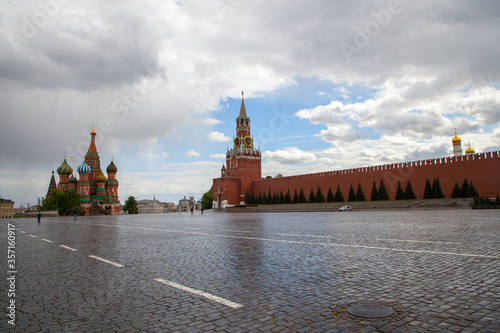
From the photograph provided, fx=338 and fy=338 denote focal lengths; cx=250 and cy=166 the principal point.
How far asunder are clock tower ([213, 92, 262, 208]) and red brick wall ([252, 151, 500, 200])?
19.5 meters

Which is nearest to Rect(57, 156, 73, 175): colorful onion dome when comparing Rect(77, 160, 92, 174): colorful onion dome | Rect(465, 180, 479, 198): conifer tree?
Rect(77, 160, 92, 174): colorful onion dome

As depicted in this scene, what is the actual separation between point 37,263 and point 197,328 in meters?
4.39

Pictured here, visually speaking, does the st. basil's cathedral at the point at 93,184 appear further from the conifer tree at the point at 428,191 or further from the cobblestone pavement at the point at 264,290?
the cobblestone pavement at the point at 264,290

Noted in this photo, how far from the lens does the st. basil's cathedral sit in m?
58.6

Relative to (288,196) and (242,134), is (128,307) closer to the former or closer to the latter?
(288,196)

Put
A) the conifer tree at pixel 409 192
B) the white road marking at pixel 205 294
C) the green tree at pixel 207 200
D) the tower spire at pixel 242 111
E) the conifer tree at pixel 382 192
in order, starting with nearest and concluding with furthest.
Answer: the white road marking at pixel 205 294
the conifer tree at pixel 409 192
the conifer tree at pixel 382 192
the tower spire at pixel 242 111
the green tree at pixel 207 200

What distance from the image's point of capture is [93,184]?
6209cm

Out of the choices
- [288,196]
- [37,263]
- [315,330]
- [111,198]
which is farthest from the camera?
[111,198]

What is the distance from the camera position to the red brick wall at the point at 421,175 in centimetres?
2705

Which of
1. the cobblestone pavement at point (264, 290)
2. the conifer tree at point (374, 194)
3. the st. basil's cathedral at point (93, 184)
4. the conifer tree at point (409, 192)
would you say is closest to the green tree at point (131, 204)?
the st. basil's cathedral at point (93, 184)

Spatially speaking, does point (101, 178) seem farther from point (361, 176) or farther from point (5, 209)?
point (361, 176)

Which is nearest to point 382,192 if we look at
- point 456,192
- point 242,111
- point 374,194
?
point 374,194

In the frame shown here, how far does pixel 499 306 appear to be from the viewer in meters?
2.81

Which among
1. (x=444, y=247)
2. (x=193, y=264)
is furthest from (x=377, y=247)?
(x=193, y=264)
